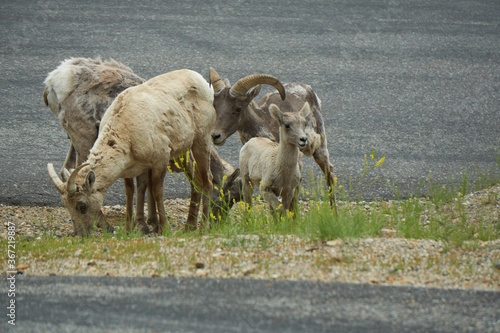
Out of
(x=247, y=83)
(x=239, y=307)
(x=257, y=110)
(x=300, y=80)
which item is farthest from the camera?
(x=300, y=80)

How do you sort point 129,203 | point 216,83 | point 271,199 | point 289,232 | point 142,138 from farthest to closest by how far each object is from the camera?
point 216,83
point 129,203
point 271,199
point 142,138
point 289,232

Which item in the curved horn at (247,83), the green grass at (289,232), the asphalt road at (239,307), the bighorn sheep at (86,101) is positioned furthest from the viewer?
the curved horn at (247,83)

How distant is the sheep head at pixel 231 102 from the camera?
9102 mm

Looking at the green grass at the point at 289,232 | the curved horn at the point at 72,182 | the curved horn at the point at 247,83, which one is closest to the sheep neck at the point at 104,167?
the curved horn at the point at 72,182

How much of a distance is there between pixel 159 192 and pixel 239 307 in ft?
10.9

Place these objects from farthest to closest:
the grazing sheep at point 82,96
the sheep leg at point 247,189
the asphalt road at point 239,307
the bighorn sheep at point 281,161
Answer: the sheep leg at point 247,189 → the grazing sheep at point 82,96 → the bighorn sheep at point 281,161 → the asphalt road at point 239,307

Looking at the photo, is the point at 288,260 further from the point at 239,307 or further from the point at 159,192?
the point at 159,192

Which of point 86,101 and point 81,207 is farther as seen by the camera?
point 86,101

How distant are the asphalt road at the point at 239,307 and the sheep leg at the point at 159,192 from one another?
2.40 meters

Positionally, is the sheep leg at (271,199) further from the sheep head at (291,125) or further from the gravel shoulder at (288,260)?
the gravel shoulder at (288,260)

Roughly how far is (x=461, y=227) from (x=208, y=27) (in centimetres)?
1180

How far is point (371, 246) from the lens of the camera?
634 centimetres

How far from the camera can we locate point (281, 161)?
26.5 ft

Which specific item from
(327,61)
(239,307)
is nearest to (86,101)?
(239,307)
